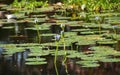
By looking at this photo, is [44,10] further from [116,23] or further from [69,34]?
[69,34]

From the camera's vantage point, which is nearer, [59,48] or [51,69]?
[51,69]

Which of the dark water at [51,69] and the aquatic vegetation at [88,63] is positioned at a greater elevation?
the aquatic vegetation at [88,63]

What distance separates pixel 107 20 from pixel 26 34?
5.77 feet

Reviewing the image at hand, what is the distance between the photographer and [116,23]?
6762 millimetres

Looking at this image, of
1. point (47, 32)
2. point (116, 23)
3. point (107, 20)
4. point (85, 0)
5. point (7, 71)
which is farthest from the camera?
point (85, 0)

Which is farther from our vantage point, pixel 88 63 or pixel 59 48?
pixel 59 48

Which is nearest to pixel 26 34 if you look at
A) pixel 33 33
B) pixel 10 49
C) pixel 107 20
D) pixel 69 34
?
pixel 33 33

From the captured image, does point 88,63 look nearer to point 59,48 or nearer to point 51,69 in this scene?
point 51,69

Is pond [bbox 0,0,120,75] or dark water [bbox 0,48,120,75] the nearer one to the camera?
dark water [bbox 0,48,120,75]

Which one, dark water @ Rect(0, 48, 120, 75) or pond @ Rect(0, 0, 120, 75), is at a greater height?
pond @ Rect(0, 0, 120, 75)

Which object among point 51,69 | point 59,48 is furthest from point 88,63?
point 59,48

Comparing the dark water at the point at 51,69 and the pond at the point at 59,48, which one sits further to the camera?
the pond at the point at 59,48

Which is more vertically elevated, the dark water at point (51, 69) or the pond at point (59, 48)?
the pond at point (59, 48)

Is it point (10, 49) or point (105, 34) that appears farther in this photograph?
point (105, 34)
